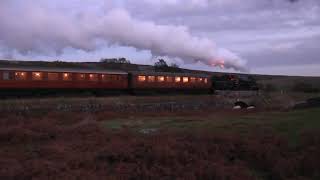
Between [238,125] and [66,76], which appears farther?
[66,76]

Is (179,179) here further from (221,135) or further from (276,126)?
(276,126)

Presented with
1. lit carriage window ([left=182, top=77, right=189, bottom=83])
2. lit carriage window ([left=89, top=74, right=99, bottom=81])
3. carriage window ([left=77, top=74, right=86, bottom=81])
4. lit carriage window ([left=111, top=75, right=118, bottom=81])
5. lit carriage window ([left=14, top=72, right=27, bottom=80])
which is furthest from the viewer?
lit carriage window ([left=182, top=77, right=189, bottom=83])

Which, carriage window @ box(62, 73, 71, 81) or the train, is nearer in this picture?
the train

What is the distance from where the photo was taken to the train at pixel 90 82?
4409 cm

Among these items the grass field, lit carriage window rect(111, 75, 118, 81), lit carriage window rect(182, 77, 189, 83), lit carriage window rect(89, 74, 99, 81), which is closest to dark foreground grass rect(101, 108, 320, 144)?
the grass field

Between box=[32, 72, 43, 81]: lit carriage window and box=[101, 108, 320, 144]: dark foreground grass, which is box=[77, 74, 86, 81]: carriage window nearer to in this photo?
box=[32, 72, 43, 81]: lit carriage window

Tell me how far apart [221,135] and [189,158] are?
3.80 metres

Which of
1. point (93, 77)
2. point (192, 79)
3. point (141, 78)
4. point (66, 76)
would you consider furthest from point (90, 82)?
point (192, 79)

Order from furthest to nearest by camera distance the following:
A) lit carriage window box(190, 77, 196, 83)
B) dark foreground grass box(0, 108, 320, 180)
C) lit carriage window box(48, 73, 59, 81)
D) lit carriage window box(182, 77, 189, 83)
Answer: lit carriage window box(190, 77, 196, 83), lit carriage window box(182, 77, 189, 83), lit carriage window box(48, 73, 59, 81), dark foreground grass box(0, 108, 320, 180)

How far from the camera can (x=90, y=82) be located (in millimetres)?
50188

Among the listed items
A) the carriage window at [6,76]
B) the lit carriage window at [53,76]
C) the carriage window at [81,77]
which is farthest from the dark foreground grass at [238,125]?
the carriage window at [81,77]

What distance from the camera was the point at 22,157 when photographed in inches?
818

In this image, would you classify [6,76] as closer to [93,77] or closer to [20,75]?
[20,75]

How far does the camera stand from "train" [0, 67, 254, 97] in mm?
44094
